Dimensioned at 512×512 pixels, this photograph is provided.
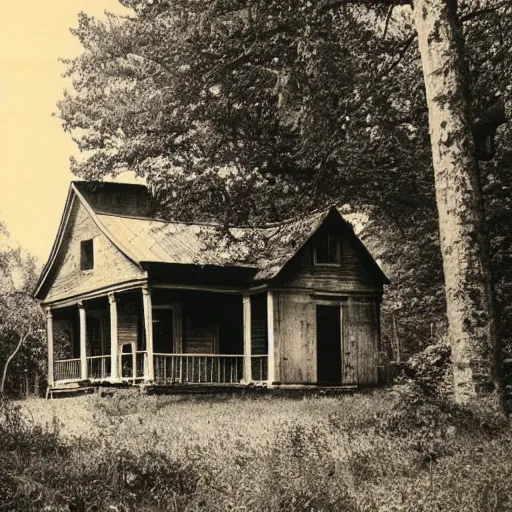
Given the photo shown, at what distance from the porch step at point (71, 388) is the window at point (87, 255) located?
3957mm

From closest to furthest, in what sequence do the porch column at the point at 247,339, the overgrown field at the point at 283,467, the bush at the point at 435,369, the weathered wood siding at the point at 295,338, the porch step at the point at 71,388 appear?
the overgrown field at the point at 283,467 < the bush at the point at 435,369 < the weathered wood siding at the point at 295,338 < the porch column at the point at 247,339 < the porch step at the point at 71,388

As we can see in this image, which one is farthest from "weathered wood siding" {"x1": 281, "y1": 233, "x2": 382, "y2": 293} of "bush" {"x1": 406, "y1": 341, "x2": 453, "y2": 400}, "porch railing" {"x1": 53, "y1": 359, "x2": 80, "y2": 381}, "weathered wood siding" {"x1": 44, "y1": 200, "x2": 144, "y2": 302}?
"bush" {"x1": 406, "y1": 341, "x2": 453, "y2": 400}

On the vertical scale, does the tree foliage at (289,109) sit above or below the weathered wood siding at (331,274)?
above

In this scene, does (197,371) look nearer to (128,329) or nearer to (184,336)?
(184,336)

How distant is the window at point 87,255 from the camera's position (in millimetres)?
28641

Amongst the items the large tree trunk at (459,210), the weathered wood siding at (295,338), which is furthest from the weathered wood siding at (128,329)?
the large tree trunk at (459,210)

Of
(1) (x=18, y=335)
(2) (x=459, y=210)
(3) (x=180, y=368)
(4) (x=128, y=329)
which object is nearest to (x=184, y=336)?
(4) (x=128, y=329)

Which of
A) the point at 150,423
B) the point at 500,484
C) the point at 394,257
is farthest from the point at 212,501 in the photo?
the point at 394,257

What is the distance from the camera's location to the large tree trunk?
12789mm

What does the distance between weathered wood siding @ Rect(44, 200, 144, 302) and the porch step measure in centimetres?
299

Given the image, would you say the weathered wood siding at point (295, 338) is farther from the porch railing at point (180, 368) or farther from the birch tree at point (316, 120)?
the birch tree at point (316, 120)

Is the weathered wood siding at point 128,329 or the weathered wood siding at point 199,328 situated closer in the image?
the weathered wood siding at point 199,328

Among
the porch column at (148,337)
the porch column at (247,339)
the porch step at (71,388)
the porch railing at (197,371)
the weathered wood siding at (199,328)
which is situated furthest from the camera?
the weathered wood siding at (199,328)

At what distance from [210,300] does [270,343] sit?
11.6 ft
